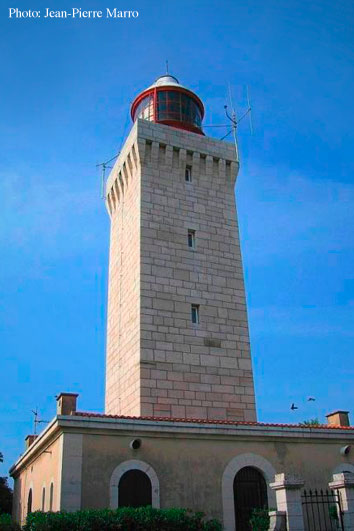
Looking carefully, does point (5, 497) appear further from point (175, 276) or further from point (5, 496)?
point (175, 276)

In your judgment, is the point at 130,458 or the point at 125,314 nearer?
the point at 130,458

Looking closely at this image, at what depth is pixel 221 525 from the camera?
1471 cm

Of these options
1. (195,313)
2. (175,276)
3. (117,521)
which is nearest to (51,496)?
(117,521)

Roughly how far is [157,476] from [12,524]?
3746 mm

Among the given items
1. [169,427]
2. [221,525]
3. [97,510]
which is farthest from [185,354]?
[97,510]

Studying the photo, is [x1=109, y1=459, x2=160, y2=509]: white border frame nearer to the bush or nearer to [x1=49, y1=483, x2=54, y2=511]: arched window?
the bush

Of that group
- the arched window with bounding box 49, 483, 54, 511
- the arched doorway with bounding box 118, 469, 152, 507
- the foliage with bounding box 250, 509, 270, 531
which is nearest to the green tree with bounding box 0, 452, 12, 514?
the arched window with bounding box 49, 483, 54, 511

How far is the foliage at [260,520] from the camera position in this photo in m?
14.2

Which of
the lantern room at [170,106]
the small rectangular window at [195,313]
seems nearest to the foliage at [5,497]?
the small rectangular window at [195,313]

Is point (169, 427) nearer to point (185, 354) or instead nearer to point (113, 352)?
point (185, 354)

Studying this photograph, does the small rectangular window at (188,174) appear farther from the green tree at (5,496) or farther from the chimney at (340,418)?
the green tree at (5,496)

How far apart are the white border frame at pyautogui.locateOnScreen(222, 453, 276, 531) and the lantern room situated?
1473 cm

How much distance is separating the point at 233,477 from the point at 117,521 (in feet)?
13.8

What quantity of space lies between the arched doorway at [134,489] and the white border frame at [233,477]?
2.12 metres
